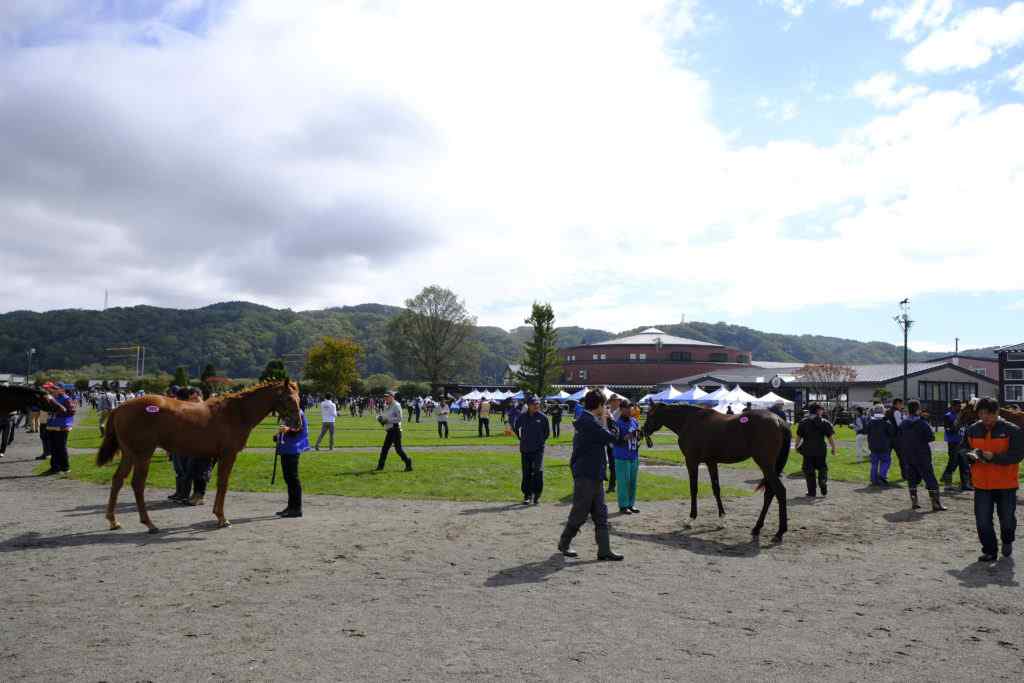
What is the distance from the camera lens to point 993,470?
353 inches

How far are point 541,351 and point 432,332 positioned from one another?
43.9m

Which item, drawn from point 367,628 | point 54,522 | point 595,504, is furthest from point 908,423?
point 54,522

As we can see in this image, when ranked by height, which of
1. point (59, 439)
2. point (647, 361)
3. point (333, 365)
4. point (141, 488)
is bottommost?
point (141, 488)

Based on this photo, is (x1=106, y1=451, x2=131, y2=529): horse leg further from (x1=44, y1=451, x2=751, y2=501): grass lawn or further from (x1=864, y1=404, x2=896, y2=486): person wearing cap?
(x1=864, y1=404, x2=896, y2=486): person wearing cap

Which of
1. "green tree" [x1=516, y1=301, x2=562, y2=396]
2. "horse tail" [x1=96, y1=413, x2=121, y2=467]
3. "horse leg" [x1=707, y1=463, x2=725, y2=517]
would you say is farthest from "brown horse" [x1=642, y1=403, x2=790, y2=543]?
"green tree" [x1=516, y1=301, x2=562, y2=396]

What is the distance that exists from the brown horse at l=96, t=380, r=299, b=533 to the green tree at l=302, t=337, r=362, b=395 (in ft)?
202

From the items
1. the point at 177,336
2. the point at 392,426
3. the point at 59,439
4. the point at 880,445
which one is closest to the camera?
the point at 59,439

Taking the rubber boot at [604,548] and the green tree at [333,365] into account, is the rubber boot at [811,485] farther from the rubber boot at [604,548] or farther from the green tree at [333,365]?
the green tree at [333,365]

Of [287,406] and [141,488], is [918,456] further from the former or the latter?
[141,488]

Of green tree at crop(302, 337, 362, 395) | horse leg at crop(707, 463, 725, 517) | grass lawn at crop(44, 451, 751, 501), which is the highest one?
green tree at crop(302, 337, 362, 395)

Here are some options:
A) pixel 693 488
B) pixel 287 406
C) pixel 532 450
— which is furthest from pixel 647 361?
pixel 287 406

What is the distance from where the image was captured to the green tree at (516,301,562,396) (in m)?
50.7

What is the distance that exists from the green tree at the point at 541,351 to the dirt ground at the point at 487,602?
39166mm

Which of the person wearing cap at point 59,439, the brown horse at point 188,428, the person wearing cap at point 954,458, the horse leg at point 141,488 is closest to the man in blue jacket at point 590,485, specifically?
the brown horse at point 188,428
